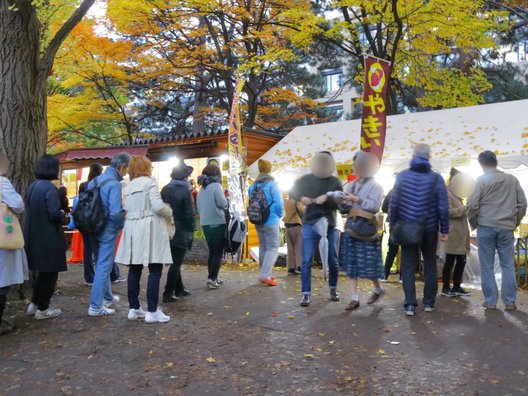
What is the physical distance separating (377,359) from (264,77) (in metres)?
14.4

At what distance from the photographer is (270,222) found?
7.36 m

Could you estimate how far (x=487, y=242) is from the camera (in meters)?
5.74

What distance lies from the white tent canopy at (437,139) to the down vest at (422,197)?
4.24 m

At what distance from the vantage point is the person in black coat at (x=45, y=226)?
503cm

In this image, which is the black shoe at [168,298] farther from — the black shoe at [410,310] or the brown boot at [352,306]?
the black shoe at [410,310]

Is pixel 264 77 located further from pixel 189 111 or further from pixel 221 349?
pixel 221 349

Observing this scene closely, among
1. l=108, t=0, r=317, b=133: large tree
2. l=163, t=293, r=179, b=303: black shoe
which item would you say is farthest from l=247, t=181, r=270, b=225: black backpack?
l=108, t=0, r=317, b=133: large tree

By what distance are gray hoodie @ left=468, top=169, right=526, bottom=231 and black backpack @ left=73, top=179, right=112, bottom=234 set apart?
4328 mm

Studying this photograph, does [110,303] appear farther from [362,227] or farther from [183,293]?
[362,227]

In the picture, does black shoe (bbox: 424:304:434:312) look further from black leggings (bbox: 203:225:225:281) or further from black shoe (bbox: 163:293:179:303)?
black shoe (bbox: 163:293:179:303)

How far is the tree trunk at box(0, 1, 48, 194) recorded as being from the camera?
19.8ft

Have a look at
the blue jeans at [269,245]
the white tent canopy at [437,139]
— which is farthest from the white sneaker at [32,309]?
the white tent canopy at [437,139]

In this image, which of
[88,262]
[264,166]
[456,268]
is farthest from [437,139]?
[88,262]

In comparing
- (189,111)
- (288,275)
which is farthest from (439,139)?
(189,111)
